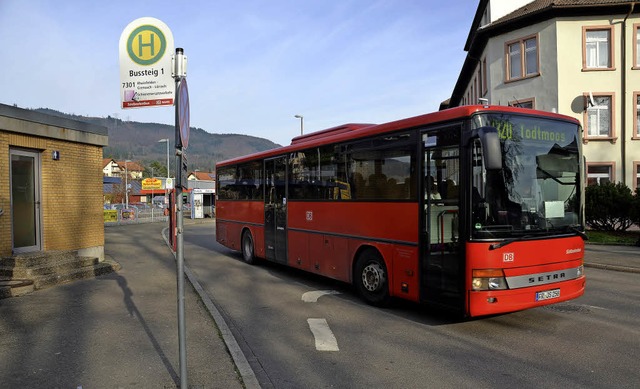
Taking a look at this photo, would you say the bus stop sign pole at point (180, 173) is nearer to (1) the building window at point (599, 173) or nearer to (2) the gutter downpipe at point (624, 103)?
(1) the building window at point (599, 173)

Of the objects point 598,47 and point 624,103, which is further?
point 598,47

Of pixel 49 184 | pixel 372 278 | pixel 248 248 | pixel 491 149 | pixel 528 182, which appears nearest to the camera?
pixel 491 149

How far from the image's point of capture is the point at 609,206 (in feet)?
60.7

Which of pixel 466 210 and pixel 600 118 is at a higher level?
pixel 600 118

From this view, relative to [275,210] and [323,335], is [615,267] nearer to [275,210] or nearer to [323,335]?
[275,210]

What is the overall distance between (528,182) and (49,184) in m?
9.52

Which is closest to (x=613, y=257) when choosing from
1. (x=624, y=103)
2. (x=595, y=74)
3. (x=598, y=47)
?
(x=624, y=103)

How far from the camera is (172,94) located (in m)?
4.52

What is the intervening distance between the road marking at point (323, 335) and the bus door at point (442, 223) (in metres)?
1.43

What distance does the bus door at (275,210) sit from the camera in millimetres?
11391

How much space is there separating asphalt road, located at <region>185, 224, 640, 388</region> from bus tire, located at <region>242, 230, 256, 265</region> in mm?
3912

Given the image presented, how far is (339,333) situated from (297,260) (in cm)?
427

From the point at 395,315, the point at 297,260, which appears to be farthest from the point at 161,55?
the point at 297,260

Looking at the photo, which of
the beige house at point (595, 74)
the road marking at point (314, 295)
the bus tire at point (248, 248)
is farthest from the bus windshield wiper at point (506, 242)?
the beige house at point (595, 74)
